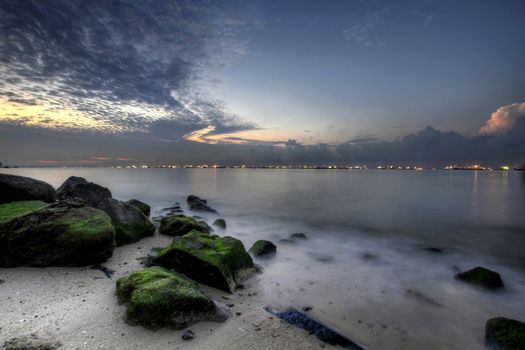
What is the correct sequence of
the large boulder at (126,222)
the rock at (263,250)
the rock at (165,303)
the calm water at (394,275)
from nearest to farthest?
1. the rock at (165,303)
2. the calm water at (394,275)
3. the large boulder at (126,222)
4. the rock at (263,250)

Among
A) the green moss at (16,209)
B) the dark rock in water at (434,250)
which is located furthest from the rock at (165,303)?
the dark rock in water at (434,250)

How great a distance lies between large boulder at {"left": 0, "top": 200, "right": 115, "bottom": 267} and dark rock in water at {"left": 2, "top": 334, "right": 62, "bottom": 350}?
311 cm

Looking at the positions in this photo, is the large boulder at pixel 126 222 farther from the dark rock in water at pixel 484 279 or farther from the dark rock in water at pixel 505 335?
the dark rock in water at pixel 484 279

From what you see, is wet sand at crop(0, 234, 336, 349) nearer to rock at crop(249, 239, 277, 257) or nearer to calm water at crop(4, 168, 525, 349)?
calm water at crop(4, 168, 525, 349)

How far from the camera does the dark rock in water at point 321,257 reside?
34.8ft

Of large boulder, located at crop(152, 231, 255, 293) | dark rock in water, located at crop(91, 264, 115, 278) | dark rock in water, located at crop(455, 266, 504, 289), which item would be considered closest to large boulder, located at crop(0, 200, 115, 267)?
dark rock in water, located at crop(91, 264, 115, 278)

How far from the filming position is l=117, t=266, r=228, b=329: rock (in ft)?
15.5

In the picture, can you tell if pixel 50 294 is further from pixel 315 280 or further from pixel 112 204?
pixel 315 280

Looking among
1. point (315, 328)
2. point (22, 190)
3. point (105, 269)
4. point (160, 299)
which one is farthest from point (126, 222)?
point (315, 328)

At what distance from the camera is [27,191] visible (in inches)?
388

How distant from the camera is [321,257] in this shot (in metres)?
11.0

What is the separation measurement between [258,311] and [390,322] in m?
3.09

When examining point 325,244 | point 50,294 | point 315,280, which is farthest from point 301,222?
point 50,294

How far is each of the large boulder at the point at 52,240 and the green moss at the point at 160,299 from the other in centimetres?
237
